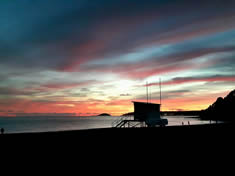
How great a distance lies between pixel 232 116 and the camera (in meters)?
106

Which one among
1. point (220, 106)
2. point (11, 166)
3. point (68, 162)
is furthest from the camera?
point (220, 106)

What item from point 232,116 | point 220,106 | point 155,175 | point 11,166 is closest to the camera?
point 155,175

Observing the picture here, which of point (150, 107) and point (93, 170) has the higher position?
point (150, 107)

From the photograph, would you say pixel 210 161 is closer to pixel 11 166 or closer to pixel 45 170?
pixel 45 170

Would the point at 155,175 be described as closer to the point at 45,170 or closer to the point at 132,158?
the point at 132,158

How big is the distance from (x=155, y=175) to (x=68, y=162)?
578 cm

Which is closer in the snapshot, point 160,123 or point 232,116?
point 160,123

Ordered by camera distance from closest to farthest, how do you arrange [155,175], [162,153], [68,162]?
[155,175] < [68,162] < [162,153]

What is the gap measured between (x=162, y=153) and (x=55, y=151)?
27.9 feet

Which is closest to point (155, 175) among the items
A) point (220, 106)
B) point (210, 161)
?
point (210, 161)

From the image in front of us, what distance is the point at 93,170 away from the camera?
10.4 metres

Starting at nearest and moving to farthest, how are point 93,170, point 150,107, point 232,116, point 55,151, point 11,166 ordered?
point 93,170
point 11,166
point 55,151
point 150,107
point 232,116

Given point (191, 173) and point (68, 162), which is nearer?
point (191, 173)

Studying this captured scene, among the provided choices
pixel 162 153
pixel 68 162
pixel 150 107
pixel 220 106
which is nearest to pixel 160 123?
pixel 150 107
